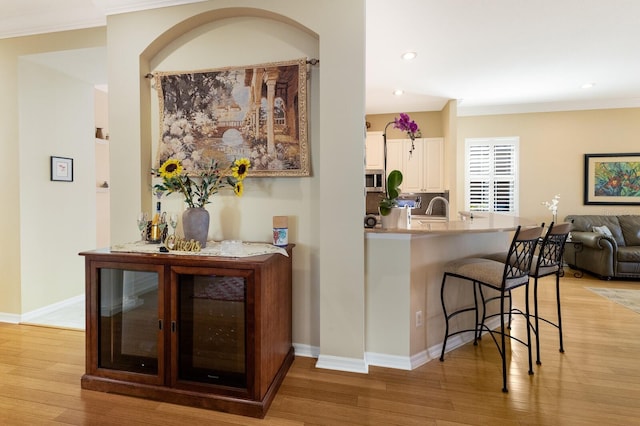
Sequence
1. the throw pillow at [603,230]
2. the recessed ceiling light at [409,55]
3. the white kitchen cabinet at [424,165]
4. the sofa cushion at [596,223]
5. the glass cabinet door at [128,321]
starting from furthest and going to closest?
the white kitchen cabinet at [424,165], the sofa cushion at [596,223], the throw pillow at [603,230], the recessed ceiling light at [409,55], the glass cabinet door at [128,321]

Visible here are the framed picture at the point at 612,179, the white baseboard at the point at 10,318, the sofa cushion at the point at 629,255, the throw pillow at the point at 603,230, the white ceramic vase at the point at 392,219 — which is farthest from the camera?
the framed picture at the point at 612,179

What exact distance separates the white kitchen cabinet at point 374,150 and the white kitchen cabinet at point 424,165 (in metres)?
0.30

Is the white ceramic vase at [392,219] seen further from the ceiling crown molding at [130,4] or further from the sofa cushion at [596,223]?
the sofa cushion at [596,223]

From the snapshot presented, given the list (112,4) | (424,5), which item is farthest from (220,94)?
(424,5)

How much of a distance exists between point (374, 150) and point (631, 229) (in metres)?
4.25

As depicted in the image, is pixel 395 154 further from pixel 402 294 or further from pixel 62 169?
pixel 62 169

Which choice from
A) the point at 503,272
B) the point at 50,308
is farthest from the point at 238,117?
the point at 50,308

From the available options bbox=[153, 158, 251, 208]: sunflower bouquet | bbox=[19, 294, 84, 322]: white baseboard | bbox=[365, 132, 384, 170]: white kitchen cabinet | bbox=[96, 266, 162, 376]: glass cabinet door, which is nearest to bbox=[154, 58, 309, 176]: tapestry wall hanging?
bbox=[153, 158, 251, 208]: sunflower bouquet

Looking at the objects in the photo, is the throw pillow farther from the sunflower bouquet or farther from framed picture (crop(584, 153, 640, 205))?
the sunflower bouquet

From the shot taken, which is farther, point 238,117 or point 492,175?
point 492,175

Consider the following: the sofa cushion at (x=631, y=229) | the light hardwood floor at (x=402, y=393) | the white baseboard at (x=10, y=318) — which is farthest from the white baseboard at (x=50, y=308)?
the sofa cushion at (x=631, y=229)

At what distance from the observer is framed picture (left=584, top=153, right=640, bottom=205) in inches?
219

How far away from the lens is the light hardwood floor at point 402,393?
1839 mm

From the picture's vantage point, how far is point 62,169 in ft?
11.6
